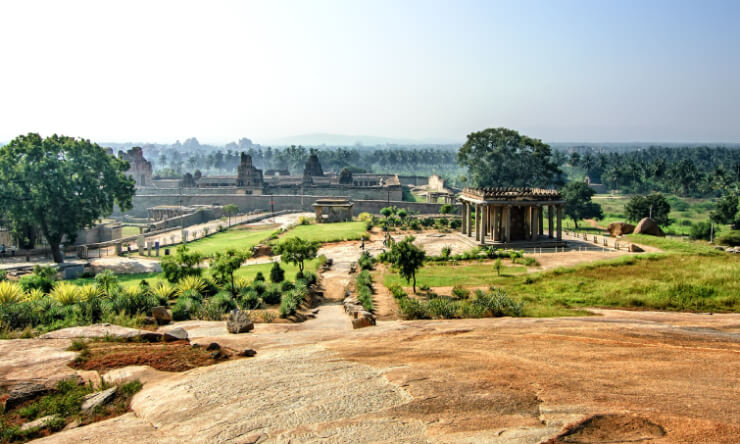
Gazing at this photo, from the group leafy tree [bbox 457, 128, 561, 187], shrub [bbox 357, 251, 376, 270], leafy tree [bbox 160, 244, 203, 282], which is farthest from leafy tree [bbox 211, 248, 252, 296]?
leafy tree [bbox 457, 128, 561, 187]

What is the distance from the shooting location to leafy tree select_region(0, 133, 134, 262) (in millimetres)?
38219

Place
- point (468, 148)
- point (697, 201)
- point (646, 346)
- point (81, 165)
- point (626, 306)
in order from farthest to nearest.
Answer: point (697, 201) < point (468, 148) < point (81, 165) < point (626, 306) < point (646, 346)

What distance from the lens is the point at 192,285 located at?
23.3 metres

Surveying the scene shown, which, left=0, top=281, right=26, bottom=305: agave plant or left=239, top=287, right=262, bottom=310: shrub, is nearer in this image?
left=0, top=281, right=26, bottom=305: agave plant

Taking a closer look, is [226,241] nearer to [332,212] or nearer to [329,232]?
[329,232]

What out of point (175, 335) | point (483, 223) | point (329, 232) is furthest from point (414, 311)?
point (329, 232)

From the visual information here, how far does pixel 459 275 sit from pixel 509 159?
51.4m

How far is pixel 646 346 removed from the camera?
41.2 ft

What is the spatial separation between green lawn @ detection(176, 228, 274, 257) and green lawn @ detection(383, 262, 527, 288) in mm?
16740

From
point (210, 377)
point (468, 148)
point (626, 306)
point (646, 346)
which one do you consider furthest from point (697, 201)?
point (210, 377)

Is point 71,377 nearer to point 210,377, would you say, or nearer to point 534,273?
point 210,377

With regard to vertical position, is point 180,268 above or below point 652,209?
above

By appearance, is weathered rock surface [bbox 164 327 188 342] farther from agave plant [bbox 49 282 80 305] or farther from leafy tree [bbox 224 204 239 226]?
leafy tree [bbox 224 204 239 226]

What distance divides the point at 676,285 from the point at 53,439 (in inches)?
876
